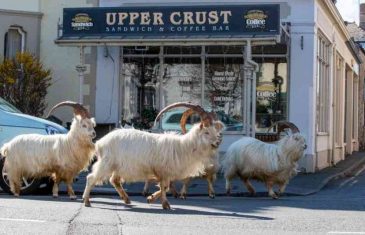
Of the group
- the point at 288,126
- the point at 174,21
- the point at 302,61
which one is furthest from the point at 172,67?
the point at 288,126

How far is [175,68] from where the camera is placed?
2073 cm

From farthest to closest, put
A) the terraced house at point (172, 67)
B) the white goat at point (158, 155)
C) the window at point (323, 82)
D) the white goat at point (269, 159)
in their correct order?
the window at point (323, 82), the terraced house at point (172, 67), the white goat at point (269, 159), the white goat at point (158, 155)

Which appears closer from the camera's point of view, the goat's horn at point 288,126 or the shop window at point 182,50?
the goat's horn at point 288,126

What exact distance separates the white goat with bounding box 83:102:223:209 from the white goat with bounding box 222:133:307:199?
103 inches

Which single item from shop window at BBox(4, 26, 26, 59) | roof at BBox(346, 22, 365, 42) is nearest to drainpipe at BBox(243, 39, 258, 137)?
shop window at BBox(4, 26, 26, 59)

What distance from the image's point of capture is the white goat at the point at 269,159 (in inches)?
571

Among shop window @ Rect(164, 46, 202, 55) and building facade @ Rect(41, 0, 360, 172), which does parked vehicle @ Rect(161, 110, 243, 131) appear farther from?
shop window @ Rect(164, 46, 202, 55)

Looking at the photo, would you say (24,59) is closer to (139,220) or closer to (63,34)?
(63,34)

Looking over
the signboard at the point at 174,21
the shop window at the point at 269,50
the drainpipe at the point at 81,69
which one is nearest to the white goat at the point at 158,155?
the signboard at the point at 174,21

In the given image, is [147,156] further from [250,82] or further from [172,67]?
[172,67]

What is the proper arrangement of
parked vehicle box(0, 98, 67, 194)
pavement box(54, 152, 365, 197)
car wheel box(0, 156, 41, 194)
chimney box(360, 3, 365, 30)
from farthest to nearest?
chimney box(360, 3, 365, 30) < pavement box(54, 152, 365, 197) < parked vehicle box(0, 98, 67, 194) < car wheel box(0, 156, 41, 194)

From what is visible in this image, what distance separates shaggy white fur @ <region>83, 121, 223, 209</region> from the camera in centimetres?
1202

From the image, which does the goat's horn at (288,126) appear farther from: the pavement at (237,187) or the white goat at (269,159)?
the pavement at (237,187)

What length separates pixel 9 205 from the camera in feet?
38.7
